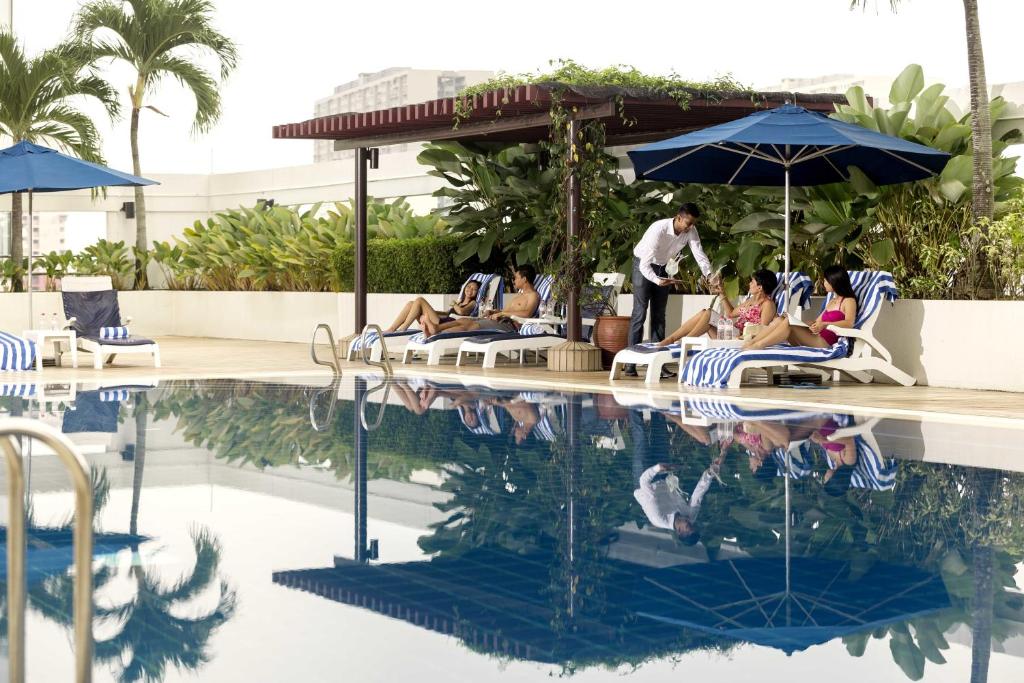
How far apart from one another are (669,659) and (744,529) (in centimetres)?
210

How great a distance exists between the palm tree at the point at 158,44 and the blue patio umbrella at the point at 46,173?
8.83 metres

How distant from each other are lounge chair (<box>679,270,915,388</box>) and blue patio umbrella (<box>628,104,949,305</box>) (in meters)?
0.83

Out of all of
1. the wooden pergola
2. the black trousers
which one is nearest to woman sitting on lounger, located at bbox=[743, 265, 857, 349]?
the black trousers

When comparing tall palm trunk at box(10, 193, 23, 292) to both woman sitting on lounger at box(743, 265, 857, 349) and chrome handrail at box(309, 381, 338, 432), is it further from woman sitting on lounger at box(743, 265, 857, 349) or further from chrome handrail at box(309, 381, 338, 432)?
woman sitting on lounger at box(743, 265, 857, 349)

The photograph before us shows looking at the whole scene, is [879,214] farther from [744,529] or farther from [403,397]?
[744,529]

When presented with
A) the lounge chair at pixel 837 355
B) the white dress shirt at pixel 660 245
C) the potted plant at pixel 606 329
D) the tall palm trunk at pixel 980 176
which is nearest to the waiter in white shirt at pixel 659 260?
the white dress shirt at pixel 660 245

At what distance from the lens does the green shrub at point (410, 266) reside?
18.7 m

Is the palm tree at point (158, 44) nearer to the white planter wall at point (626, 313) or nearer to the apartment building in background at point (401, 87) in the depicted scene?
the white planter wall at point (626, 313)

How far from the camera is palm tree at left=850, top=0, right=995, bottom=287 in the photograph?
13031 millimetres

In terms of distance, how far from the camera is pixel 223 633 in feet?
14.2

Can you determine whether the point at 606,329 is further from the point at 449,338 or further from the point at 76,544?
the point at 76,544

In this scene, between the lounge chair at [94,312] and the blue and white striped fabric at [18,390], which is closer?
the blue and white striped fabric at [18,390]

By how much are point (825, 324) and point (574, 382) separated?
8.12ft

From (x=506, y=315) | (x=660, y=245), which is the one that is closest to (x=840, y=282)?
(x=660, y=245)
